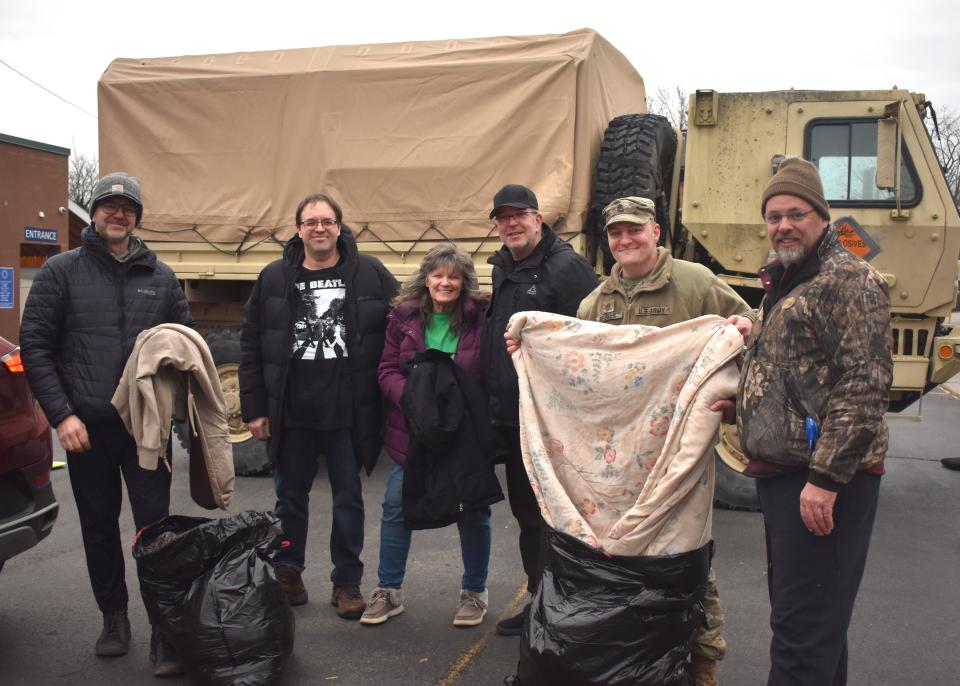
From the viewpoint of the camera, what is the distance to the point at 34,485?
→ 3.79 meters

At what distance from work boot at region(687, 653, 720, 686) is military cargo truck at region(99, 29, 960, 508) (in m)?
2.98

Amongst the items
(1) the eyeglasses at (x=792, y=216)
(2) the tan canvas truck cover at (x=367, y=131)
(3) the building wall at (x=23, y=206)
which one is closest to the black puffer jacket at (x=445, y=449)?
(1) the eyeglasses at (x=792, y=216)

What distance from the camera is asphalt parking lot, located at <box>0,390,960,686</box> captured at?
3.79 meters

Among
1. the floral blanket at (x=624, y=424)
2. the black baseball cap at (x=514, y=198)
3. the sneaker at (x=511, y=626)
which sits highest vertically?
the black baseball cap at (x=514, y=198)

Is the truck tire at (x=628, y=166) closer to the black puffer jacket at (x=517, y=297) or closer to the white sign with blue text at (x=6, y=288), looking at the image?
the black puffer jacket at (x=517, y=297)

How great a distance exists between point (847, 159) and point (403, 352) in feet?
13.0

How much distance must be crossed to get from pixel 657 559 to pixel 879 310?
104 centimetres

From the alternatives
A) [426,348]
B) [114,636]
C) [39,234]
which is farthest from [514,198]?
[39,234]

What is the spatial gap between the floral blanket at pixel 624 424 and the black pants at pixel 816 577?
33cm

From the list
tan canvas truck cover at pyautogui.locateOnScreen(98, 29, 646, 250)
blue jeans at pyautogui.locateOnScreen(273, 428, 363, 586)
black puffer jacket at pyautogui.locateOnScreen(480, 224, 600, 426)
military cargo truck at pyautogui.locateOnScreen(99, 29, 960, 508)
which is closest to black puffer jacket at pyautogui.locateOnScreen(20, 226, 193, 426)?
blue jeans at pyautogui.locateOnScreen(273, 428, 363, 586)

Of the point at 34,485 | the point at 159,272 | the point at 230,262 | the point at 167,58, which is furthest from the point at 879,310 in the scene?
the point at 167,58

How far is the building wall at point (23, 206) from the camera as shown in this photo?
11258 millimetres

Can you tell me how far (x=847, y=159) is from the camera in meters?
6.41

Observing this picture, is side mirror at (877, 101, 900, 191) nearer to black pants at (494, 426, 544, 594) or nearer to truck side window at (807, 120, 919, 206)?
truck side window at (807, 120, 919, 206)
